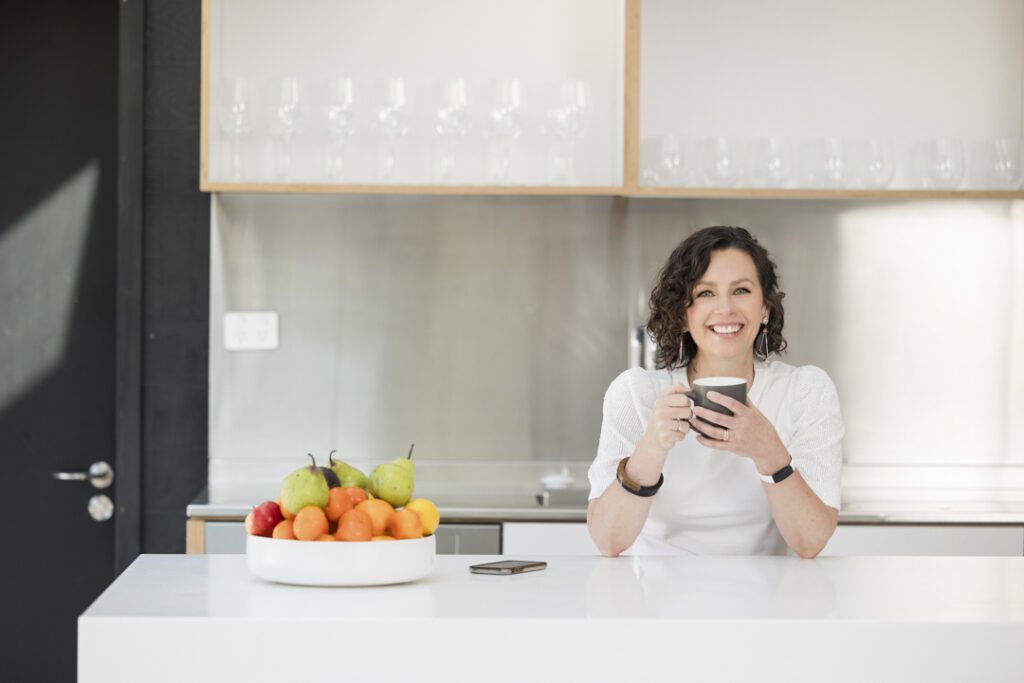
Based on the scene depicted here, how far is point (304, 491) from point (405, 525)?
0.50 feet

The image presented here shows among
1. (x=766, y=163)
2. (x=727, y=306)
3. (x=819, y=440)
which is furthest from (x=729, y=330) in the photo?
(x=766, y=163)

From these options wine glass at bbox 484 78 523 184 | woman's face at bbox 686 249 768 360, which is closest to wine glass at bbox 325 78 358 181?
wine glass at bbox 484 78 523 184

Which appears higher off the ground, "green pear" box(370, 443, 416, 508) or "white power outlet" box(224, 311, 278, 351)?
"white power outlet" box(224, 311, 278, 351)

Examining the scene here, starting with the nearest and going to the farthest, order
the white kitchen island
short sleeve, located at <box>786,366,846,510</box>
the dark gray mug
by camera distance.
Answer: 1. the white kitchen island
2. the dark gray mug
3. short sleeve, located at <box>786,366,846,510</box>

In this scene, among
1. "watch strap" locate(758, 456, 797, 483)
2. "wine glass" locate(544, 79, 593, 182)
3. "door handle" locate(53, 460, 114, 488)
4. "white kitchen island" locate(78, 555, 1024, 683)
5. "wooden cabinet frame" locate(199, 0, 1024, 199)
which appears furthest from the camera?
"door handle" locate(53, 460, 114, 488)

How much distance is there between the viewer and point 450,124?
11.9 feet

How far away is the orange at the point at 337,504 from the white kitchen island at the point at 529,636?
0.34 feet

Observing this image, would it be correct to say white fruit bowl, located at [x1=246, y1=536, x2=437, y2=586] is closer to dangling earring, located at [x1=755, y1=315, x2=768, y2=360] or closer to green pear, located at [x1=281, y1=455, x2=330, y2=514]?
green pear, located at [x1=281, y1=455, x2=330, y2=514]

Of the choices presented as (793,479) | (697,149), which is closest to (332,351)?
(697,149)

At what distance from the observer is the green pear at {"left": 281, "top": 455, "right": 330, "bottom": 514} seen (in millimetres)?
1802

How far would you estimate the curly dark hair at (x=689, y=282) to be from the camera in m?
2.46

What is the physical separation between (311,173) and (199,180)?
0.39 metres

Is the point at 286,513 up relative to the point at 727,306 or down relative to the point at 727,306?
down

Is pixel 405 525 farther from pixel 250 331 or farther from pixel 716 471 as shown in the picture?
pixel 250 331
